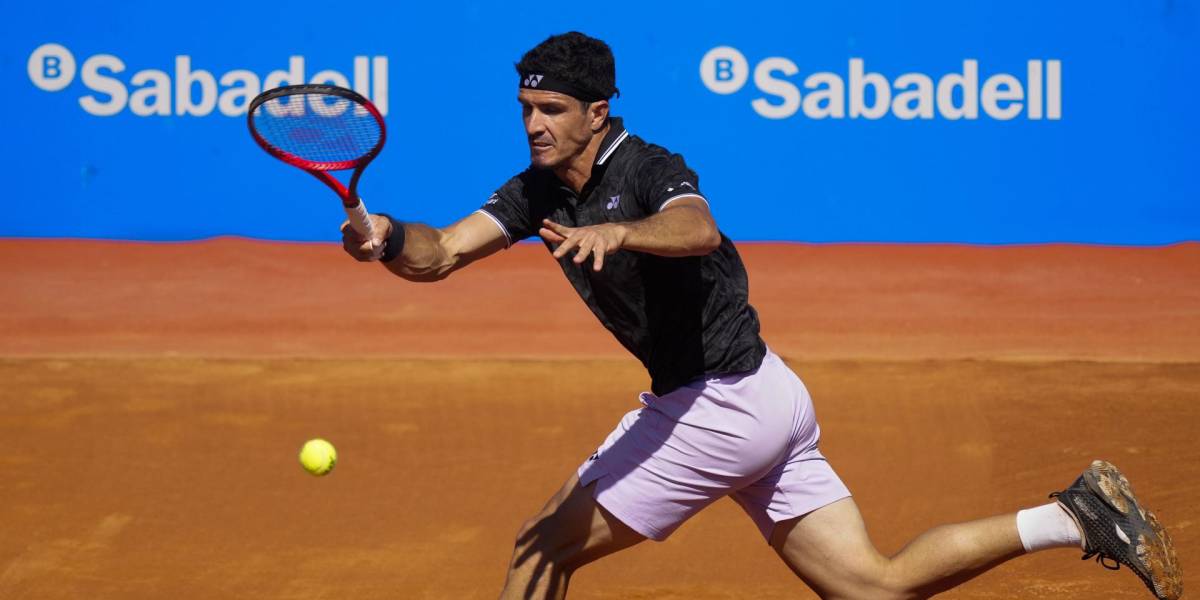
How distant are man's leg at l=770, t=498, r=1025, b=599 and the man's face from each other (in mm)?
1221

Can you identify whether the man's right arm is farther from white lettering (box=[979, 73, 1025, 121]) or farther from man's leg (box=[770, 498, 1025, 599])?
white lettering (box=[979, 73, 1025, 121])

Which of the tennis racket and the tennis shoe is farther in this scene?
the tennis racket

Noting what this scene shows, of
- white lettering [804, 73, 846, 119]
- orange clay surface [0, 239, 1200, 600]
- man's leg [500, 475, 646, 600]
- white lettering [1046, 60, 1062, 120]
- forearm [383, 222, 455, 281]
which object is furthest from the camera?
white lettering [804, 73, 846, 119]

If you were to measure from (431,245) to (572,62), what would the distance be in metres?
0.63

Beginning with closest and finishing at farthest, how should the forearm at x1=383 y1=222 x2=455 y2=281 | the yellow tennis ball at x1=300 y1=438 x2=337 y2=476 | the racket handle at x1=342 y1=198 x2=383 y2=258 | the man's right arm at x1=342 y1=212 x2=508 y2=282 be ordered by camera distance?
the racket handle at x1=342 y1=198 x2=383 y2=258, the man's right arm at x1=342 y1=212 x2=508 y2=282, the forearm at x1=383 y1=222 x2=455 y2=281, the yellow tennis ball at x1=300 y1=438 x2=337 y2=476

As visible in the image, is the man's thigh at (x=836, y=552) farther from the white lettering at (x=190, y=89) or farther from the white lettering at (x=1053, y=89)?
the white lettering at (x=190, y=89)

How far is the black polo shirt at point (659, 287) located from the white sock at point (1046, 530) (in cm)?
85

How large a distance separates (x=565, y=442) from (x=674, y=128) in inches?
206

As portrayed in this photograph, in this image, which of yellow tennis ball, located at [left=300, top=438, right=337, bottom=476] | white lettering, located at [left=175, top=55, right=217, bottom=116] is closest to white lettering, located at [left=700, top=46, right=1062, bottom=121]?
white lettering, located at [left=175, top=55, right=217, bottom=116]

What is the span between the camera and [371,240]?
3.75 m

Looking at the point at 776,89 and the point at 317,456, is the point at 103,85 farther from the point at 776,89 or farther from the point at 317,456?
the point at 317,456

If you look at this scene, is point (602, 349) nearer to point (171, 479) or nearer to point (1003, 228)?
point (171, 479)

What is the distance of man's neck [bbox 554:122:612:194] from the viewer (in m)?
4.00

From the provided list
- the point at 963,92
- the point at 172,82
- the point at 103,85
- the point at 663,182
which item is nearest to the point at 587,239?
the point at 663,182
